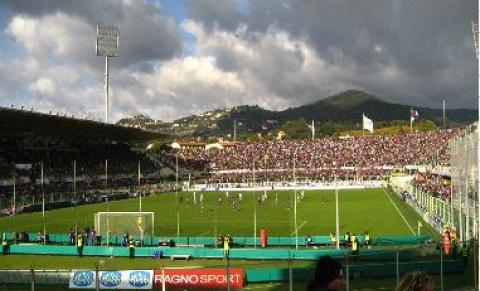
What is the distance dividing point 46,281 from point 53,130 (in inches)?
2405

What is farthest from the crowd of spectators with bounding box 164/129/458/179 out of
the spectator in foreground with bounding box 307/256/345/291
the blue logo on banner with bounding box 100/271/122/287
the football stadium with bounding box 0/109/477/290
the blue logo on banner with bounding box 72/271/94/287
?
the spectator in foreground with bounding box 307/256/345/291

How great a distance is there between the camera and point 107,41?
89438mm

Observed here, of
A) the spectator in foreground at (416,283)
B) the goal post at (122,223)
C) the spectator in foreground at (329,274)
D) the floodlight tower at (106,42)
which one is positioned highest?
the floodlight tower at (106,42)

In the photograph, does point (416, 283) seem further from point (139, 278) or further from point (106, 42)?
point (106, 42)

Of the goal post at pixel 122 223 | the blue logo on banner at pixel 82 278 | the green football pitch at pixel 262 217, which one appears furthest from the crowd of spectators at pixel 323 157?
the blue logo on banner at pixel 82 278

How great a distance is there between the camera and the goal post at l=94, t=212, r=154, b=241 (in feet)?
120

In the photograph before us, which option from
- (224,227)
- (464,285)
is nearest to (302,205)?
(224,227)

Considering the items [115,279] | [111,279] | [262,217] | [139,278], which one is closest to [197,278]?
[139,278]

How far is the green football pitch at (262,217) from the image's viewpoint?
139 feet

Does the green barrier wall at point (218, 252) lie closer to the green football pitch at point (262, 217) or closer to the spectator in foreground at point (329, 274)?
the green football pitch at point (262, 217)

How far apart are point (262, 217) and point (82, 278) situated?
31.1 meters

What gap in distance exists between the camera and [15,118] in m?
68.8

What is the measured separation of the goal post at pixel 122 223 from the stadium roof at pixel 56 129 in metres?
29.6

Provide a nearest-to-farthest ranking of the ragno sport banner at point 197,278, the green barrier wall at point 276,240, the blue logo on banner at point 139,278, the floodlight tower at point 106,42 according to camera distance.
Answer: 1. the blue logo on banner at point 139,278
2. the ragno sport banner at point 197,278
3. the green barrier wall at point 276,240
4. the floodlight tower at point 106,42
